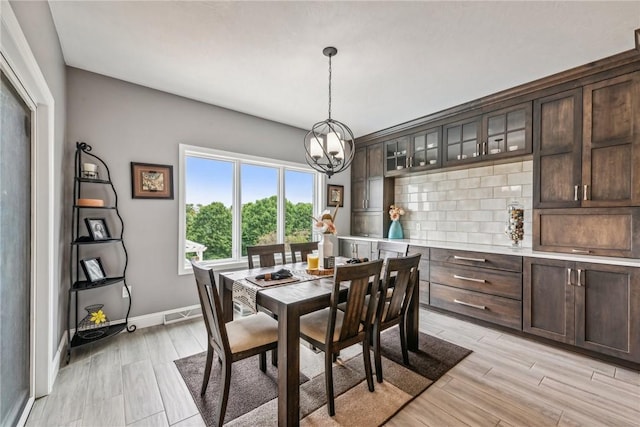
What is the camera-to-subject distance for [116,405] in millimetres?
1812

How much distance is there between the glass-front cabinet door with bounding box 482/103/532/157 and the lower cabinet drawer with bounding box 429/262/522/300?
1.37m

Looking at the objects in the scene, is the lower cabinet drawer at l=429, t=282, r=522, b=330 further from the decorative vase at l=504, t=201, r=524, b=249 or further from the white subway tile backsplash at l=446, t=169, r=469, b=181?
the white subway tile backsplash at l=446, t=169, r=469, b=181

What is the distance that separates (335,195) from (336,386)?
3.35 metres

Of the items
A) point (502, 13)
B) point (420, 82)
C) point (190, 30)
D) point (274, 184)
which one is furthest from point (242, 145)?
point (502, 13)

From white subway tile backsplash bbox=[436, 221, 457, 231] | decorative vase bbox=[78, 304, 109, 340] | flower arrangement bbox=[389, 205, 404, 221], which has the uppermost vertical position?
flower arrangement bbox=[389, 205, 404, 221]

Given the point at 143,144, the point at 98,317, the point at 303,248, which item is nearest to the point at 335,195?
the point at 303,248

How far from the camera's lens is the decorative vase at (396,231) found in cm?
441

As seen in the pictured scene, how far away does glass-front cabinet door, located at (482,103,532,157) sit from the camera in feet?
9.88

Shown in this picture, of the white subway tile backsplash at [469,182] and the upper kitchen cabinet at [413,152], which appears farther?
the upper kitchen cabinet at [413,152]

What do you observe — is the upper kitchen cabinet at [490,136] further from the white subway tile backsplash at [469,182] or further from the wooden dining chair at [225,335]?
the wooden dining chair at [225,335]

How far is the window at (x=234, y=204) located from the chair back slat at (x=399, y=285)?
233 centimetres

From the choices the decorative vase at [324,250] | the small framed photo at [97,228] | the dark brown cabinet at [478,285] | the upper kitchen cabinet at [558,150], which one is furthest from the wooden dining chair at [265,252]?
the upper kitchen cabinet at [558,150]

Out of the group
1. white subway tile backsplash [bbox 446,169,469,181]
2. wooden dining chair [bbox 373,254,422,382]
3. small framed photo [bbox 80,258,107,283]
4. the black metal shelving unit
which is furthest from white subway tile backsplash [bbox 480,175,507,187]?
small framed photo [bbox 80,258,107,283]

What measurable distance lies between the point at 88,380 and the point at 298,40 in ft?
10.1
